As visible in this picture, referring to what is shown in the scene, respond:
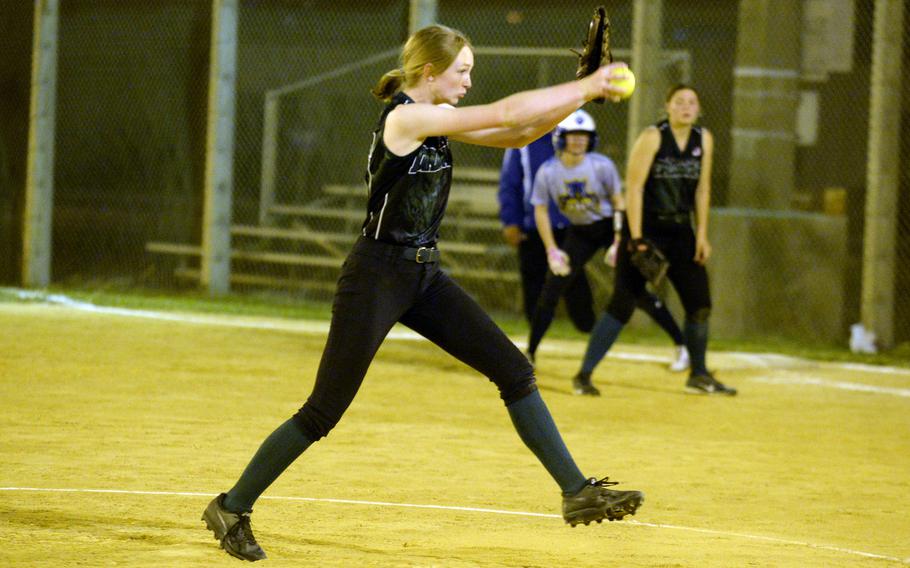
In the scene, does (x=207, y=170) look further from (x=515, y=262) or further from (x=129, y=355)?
(x=129, y=355)

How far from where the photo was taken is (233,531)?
5.16 meters

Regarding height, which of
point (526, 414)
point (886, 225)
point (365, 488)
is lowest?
point (365, 488)

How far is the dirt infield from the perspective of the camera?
546 cm

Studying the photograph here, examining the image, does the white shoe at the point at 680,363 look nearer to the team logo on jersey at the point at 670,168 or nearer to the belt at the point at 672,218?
the belt at the point at 672,218

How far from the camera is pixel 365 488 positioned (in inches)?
257

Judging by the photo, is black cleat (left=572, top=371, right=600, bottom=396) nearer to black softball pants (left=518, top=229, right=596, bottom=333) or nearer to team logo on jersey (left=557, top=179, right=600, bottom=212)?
black softball pants (left=518, top=229, right=596, bottom=333)

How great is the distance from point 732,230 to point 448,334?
345 inches

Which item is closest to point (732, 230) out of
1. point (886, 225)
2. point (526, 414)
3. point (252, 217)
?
point (886, 225)

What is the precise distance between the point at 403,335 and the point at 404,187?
8.28 meters

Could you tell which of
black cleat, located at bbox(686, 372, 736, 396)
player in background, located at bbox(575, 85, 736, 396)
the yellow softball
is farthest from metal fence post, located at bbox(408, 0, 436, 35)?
the yellow softball

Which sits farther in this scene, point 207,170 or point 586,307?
point 207,170

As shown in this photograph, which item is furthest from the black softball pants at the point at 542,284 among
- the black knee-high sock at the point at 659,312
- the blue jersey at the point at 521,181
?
the black knee-high sock at the point at 659,312

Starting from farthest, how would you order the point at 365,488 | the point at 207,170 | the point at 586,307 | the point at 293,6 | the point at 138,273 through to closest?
the point at 293,6 < the point at 138,273 < the point at 207,170 < the point at 586,307 < the point at 365,488

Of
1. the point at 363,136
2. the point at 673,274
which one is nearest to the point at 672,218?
the point at 673,274
